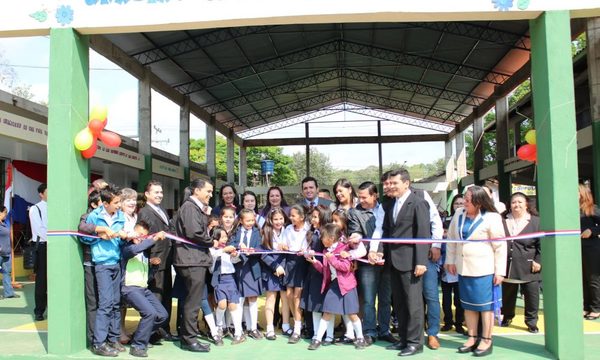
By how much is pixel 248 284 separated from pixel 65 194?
6.71ft

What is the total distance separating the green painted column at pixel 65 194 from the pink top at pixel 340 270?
237cm

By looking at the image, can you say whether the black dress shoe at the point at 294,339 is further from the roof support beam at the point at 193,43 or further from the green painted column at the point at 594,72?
the roof support beam at the point at 193,43

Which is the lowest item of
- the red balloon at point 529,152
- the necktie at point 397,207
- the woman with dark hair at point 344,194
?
the necktie at point 397,207

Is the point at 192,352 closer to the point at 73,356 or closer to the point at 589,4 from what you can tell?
the point at 73,356

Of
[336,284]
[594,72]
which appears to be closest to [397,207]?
[336,284]

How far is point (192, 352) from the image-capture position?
15.9ft

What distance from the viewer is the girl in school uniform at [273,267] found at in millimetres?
5367

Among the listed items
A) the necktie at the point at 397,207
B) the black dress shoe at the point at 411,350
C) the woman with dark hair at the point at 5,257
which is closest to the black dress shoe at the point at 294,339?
the black dress shoe at the point at 411,350

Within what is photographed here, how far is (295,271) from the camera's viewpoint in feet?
17.7

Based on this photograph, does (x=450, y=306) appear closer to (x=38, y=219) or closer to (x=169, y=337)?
(x=169, y=337)

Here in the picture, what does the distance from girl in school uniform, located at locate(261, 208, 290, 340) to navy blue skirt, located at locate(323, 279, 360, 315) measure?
0.63m

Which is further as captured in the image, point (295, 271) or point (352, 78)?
point (352, 78)

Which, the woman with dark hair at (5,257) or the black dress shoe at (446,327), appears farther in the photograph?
the woman with dark hair at (5,257)

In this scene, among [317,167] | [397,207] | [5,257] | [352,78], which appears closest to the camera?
[397,207]
